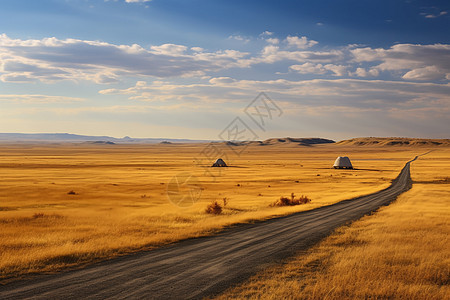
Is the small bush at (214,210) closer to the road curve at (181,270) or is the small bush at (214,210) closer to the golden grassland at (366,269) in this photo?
the road curve at (181,270)

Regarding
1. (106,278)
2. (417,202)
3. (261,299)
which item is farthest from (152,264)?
(417,202)

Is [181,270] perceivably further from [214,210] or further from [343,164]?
[343,164]

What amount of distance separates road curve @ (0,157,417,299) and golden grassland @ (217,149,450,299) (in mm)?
864

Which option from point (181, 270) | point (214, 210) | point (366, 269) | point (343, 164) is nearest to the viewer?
point (181, 270)

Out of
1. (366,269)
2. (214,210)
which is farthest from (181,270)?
(214,210)

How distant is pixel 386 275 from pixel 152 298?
7907 mm

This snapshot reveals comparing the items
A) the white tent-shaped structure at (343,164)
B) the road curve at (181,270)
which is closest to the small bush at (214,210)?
the road curve at (181,270)

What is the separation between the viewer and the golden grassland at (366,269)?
35.3 ft

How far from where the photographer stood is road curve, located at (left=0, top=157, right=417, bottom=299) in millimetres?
10602

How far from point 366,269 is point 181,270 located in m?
6.60

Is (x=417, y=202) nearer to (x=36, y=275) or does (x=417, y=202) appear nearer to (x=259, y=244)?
(x=259, y=244)

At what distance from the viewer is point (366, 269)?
42.5ft

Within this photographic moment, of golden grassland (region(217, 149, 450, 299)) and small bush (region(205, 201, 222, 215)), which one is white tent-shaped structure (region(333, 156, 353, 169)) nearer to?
small bush (region(205, 201, 222, 215))

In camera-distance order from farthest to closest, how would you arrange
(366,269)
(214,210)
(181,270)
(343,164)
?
(343,164)
(214,210)
(366,269)
(181,270)
